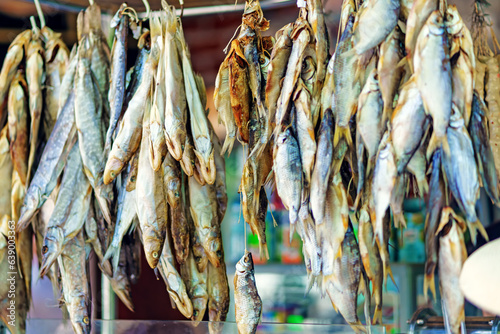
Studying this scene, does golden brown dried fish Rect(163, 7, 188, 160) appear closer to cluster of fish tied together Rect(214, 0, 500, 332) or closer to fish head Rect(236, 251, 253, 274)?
cluster of fish tied together Rect(214, 0, 500, 332)

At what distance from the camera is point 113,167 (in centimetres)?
212

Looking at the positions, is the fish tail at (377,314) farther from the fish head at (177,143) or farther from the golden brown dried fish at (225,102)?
the fish head at (177,143)

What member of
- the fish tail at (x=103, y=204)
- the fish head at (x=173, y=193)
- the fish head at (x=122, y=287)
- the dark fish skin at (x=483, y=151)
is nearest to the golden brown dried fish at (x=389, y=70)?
the dark fish skin at (x=483, y=151)

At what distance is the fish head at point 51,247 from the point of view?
2191 millimetres

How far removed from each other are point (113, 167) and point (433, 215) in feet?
4.00

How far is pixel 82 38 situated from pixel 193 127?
2.34 feet

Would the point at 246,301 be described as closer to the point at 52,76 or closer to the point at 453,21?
the point at 453,21

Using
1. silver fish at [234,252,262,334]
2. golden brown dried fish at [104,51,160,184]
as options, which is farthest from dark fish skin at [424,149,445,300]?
golden brown dried fish at [104,51,160,184]

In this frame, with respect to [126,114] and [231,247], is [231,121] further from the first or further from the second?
[231,247]

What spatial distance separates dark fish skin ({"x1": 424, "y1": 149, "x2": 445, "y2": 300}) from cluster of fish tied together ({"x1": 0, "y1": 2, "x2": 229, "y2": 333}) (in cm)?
81

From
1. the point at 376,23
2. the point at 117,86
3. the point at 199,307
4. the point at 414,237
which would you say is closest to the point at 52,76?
the point at 117,86

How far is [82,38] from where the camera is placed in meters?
2.36

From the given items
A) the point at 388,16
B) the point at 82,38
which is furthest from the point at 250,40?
the point at 82,38

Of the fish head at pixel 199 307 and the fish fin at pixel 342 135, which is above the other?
the fish fin at pixel 342 135
